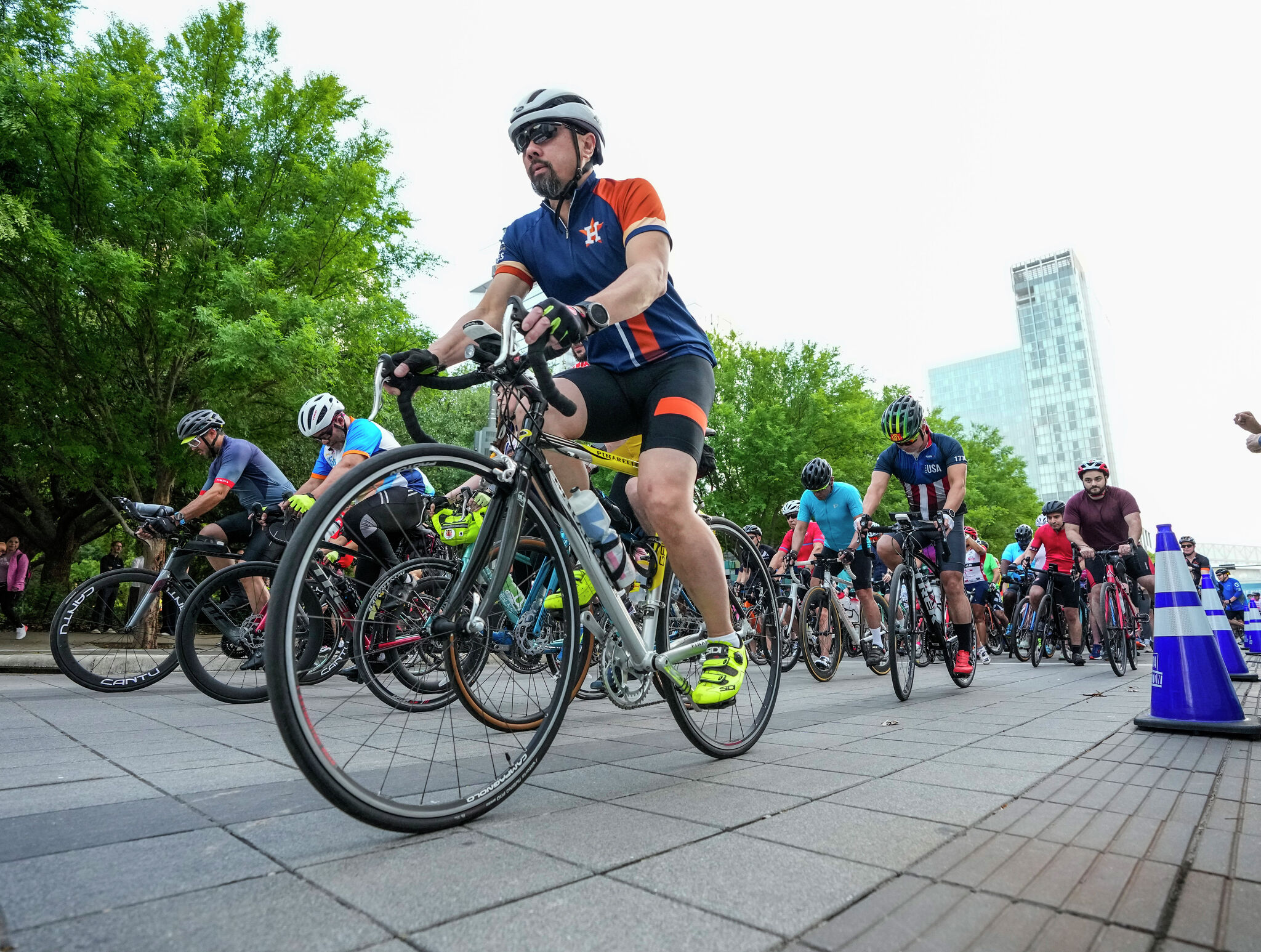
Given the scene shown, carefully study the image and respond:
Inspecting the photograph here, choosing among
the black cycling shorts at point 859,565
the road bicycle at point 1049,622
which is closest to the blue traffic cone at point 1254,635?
the road bicycle at point 1049,622

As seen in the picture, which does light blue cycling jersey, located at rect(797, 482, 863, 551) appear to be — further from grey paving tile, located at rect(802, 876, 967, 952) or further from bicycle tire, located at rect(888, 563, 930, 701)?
grey paving tile, located at rect(802, 876, 967, 952)

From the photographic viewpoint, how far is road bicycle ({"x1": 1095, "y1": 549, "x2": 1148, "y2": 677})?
25.6ft

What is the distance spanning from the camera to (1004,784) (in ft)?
8.55

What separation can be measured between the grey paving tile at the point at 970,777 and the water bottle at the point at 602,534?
3.96ft

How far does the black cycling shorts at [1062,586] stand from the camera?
918 cm

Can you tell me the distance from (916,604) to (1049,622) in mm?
4838

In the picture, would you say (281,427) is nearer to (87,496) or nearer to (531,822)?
(87,496)

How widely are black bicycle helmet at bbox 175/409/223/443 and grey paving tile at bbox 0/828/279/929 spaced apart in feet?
15.4

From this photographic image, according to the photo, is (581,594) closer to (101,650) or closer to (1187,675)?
(1187,675)

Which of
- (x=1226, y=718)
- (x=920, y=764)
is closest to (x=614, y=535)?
(x=920, y=764)

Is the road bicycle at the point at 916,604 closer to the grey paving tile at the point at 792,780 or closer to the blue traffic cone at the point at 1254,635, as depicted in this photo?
the grey paving tile at the point at 792,780

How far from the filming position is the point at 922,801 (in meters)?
2.38

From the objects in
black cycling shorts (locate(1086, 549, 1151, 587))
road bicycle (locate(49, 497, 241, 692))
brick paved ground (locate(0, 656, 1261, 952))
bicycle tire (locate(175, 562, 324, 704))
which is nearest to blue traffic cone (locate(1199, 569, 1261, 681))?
brick paved ground (locate(0, 656, 1261, 952))

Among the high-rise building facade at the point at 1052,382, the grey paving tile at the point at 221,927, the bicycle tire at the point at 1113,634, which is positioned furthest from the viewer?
the high-rise building facade at the point at 1052,382
